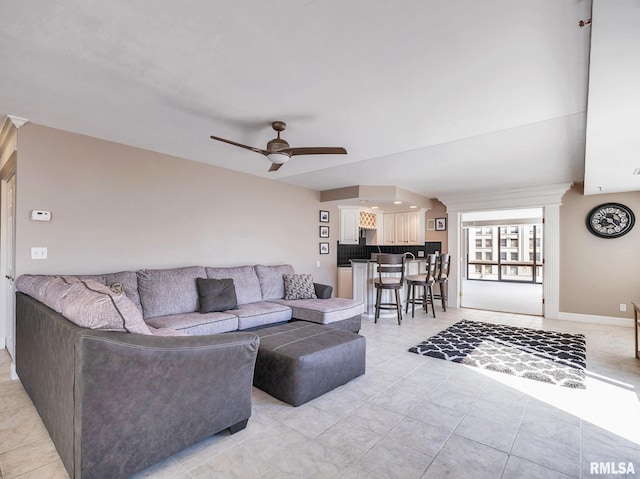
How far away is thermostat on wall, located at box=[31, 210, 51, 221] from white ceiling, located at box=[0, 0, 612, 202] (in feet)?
2.85

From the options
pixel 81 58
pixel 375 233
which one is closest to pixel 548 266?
pixel 375 233

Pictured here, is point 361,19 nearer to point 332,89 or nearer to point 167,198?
point 332,89

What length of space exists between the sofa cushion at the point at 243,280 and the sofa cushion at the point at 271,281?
0.30ft

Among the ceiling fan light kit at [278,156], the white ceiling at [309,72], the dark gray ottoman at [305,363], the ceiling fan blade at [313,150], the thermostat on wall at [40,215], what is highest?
the white ceiling at [309,72]

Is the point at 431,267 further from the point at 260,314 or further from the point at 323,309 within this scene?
the point at 260,314

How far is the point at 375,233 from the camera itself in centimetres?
783

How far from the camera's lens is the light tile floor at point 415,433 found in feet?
5.68

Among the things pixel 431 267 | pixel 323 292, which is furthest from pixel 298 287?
pixel 431 267

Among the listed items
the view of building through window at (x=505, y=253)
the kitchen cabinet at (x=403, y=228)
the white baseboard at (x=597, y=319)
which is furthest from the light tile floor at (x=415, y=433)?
the view of building through window at (x=505, y=253)

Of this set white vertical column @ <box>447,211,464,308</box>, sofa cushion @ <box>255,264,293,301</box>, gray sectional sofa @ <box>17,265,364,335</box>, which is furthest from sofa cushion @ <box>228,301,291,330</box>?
white vertical column @ <box>447,211,464,308</box>

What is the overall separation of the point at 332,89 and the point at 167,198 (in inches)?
105

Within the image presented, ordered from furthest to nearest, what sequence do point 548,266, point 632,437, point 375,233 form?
point 375,233 → point 548,266 → point 632,437

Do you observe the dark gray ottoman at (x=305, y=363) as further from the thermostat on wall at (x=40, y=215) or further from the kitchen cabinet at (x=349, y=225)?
the kitchen cabinet at (x=349, y=225)

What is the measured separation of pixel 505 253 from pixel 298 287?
32.1 feet
